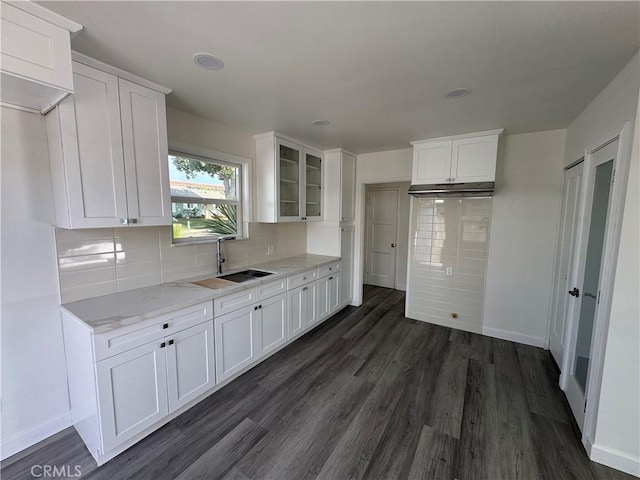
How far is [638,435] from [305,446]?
6.63 ft

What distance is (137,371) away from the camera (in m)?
1.76

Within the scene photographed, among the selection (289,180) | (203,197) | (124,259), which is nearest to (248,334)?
(124,259)

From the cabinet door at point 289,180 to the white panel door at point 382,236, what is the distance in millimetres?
2438

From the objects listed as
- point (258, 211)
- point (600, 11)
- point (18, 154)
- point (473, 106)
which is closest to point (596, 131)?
point (473, 106)

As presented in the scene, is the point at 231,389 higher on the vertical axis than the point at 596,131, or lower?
lower

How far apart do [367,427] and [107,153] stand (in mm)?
2620

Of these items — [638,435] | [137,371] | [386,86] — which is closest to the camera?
[638,435]

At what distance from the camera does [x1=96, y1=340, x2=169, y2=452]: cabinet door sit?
1.64 m

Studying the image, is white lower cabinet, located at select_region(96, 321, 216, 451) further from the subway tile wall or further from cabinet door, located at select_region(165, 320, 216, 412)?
the subway tile wall

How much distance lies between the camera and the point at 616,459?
66.1 inches

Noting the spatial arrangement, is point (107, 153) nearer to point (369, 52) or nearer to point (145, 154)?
point (145, 154)

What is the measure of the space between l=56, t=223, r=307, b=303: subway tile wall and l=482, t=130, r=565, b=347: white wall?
10.4ft

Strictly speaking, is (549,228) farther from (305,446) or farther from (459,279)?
(305,446)

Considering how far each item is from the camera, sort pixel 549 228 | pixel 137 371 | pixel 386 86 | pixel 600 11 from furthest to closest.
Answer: pixel 549 228 < pixel 386 86 < pixel 137 371 < pixel 600 11
